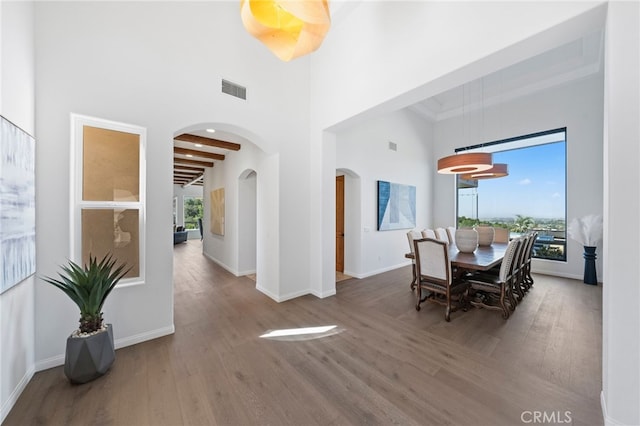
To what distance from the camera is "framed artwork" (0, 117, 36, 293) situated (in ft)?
5.21

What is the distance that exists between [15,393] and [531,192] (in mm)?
8611

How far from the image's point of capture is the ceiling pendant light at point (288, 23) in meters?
1.86

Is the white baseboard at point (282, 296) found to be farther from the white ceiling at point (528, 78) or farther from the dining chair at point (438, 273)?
the white ceiling at point (528, 78)

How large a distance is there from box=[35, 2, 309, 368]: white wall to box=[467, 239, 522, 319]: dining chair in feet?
9.56

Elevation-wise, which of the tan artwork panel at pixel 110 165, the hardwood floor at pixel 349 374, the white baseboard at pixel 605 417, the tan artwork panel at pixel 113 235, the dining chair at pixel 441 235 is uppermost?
the tan artwork panel at pixel 110 165

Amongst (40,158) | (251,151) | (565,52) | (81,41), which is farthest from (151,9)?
(565,52)

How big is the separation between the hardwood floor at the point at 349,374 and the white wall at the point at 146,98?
48cm

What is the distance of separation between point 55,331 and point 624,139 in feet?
15.3

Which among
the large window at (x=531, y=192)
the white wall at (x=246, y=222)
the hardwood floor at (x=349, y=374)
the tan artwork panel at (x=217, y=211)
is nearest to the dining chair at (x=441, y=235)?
the hardwood floor at (x=349, y=374)

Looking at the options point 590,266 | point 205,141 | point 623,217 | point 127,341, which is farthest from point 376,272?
point 205,141

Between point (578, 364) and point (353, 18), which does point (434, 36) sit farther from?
point (578, 364)

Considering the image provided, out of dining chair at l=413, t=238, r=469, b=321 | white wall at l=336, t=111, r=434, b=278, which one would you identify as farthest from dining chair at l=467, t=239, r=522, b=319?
white wall at l=336, t=111, r=434, b=278

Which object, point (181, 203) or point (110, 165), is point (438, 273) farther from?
point (181, 203)

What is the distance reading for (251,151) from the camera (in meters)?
4.73
